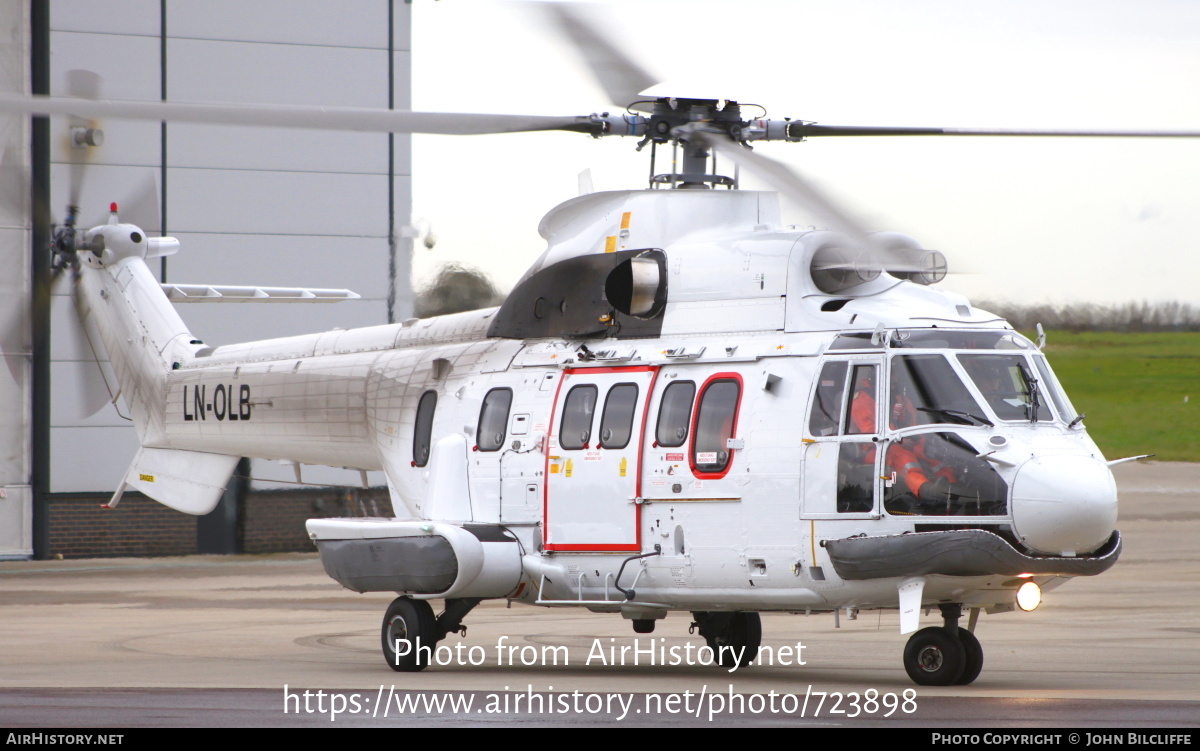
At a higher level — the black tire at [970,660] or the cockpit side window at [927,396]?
the cockpit side window at [927,396]

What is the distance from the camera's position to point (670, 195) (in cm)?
1187

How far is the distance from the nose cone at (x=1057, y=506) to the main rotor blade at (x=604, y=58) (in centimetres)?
372

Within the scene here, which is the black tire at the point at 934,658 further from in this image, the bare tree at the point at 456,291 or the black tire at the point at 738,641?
the bare tree at the point at 456,291

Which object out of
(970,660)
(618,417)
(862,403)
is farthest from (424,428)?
(970,660)

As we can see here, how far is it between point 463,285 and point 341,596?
212 inches

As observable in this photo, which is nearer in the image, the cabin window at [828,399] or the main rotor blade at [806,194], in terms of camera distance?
the main rotor blade at [806,194]

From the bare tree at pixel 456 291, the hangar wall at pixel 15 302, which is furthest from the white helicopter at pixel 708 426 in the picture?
the hangar wall at pixel 15 302

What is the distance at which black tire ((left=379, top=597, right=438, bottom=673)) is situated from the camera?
1227 cm

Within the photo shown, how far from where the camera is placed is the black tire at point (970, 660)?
34.8 ft

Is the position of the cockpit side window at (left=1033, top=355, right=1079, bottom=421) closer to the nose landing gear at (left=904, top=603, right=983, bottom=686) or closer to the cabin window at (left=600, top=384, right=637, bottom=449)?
the nose landing gear at (left=904, top=603, right=983, bottom=686)

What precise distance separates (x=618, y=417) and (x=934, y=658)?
290 centimetres

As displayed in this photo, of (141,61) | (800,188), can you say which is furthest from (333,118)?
(141,61)

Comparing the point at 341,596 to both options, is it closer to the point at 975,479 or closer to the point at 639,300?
the point at 639,300

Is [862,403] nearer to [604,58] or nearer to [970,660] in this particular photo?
[970,660]
